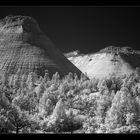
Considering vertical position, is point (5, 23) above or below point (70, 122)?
above

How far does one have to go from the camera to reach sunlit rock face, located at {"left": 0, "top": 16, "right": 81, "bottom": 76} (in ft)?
159

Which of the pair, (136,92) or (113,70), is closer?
(136,92)

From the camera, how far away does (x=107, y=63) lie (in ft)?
248

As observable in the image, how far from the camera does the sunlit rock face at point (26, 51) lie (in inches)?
1907

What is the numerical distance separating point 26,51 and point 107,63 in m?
31.5

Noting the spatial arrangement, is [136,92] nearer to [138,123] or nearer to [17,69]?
[138,123]

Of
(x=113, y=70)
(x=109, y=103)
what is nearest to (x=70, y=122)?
(x=109, y=103)

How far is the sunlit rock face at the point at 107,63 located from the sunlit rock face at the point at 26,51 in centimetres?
1541

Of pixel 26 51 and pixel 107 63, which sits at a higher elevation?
pixel 26 51

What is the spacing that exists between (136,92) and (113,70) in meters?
46.1

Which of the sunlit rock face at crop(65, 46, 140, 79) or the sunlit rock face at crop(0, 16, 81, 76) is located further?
the sunlit rock face at crop(65, 46, 140, 79)

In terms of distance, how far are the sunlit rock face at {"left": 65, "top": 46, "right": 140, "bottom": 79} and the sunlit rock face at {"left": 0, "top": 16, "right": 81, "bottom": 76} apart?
15412 millimetres
